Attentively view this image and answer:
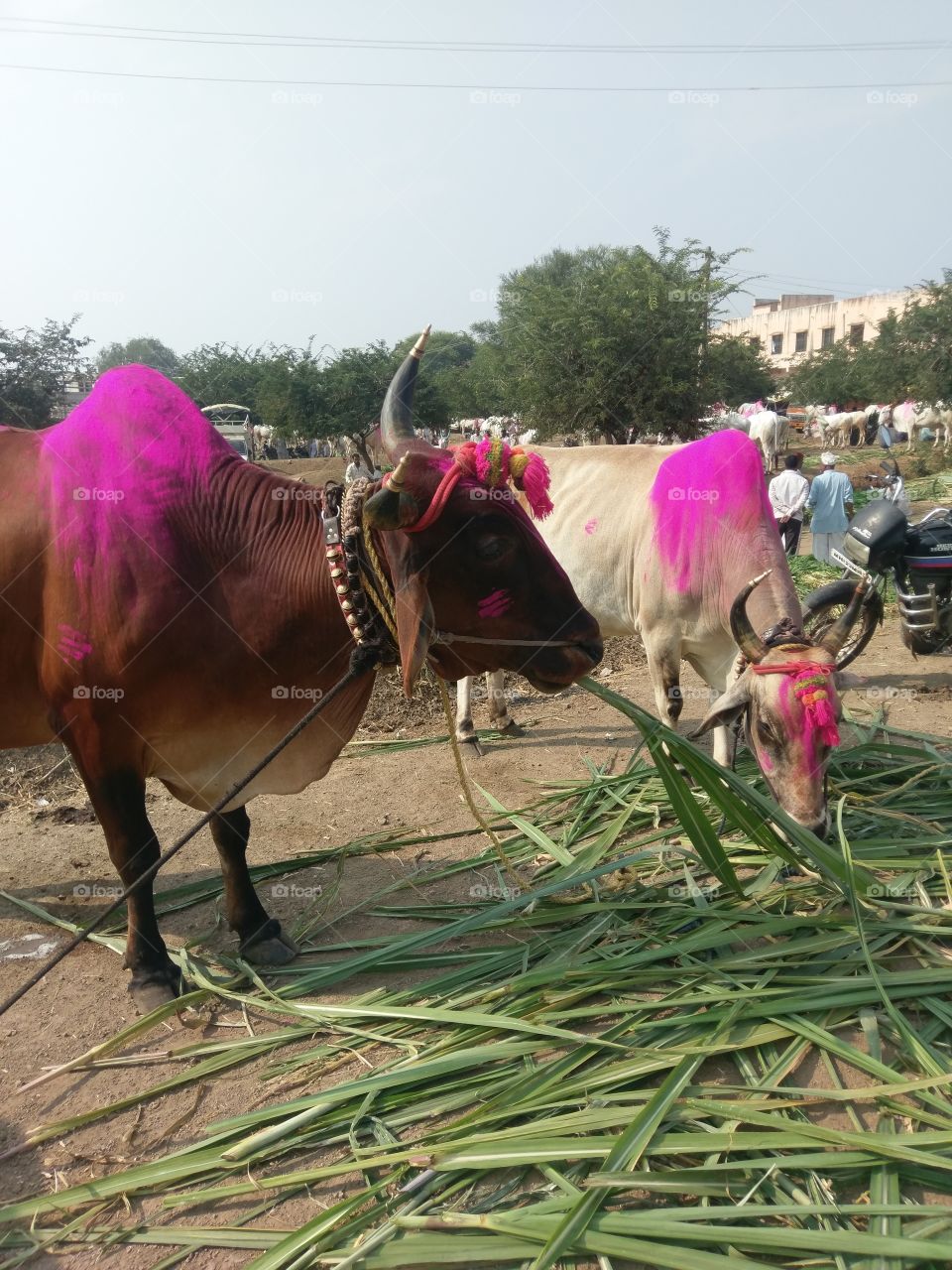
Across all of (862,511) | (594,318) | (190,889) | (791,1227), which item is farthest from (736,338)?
(791,1227)

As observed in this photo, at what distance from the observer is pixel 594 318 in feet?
54.1

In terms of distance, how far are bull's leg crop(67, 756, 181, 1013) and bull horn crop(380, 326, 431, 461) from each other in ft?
5.05

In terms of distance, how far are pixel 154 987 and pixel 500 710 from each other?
371cm

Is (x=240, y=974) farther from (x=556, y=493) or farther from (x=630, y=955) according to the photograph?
(x=556, y=493)

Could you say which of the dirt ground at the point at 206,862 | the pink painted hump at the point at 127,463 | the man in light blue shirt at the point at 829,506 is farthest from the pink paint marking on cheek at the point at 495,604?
the man in light blue shirt at the point at 829,506

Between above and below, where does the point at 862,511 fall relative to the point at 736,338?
below

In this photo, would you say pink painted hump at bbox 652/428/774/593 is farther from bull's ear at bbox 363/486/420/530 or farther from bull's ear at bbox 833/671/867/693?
bull's ear at bbox 363/486/420/530

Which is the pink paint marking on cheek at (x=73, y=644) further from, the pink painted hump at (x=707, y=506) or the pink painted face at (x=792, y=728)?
the pink painted hump at (x=707, y=506)

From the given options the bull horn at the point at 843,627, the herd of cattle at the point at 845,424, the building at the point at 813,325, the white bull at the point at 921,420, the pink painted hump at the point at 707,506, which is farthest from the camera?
the building at the point at 813,325

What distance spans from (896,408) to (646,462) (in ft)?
94.0

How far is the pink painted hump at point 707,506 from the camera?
500 centimetres

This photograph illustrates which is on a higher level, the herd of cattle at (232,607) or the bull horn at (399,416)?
the bull horn at (399,416)

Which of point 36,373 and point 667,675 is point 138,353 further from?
point 667,675

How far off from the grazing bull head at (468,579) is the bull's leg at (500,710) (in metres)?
3.37
